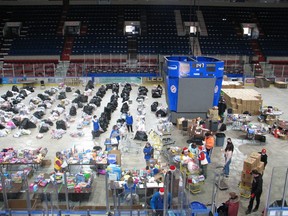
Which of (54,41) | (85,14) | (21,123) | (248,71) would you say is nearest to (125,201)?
(21,123)

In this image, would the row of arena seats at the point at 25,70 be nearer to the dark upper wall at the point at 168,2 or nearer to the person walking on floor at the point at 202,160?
the dark upper wall at the point at 168,2

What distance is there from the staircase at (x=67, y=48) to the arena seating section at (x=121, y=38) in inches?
4.4

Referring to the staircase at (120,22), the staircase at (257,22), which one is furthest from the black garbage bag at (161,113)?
the staircase at (257,22)

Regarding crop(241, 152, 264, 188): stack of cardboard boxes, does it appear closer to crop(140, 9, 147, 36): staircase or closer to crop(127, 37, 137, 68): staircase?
crop(127, 37, 137, 68): staircase

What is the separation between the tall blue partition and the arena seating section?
11989 mm

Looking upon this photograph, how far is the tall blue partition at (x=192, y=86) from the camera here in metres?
15.2

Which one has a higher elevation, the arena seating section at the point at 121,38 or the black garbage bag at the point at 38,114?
the arena seating section at the point at 121,38

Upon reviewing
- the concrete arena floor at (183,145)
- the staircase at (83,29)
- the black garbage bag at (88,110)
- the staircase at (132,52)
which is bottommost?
the concrete arena floor at (183,145)

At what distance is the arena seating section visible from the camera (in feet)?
94.3

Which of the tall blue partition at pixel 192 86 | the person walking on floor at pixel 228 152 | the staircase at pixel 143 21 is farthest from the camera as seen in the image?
the staircase at pixel 143 21

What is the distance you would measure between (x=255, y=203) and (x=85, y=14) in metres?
32.6

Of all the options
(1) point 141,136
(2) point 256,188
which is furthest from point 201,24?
(2) point 256,188

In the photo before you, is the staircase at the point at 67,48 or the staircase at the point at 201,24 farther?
the staircase at the point at 201,24

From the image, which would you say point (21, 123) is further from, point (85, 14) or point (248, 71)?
point (85, 14)
